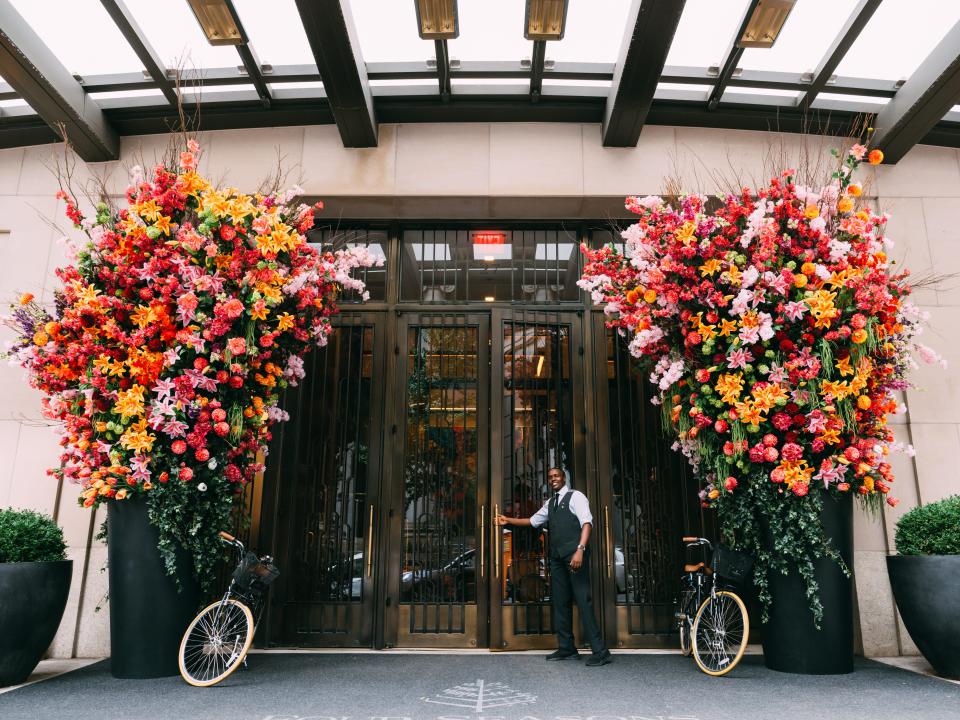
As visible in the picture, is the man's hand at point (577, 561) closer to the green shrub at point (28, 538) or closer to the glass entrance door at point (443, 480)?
the glass entrance door at point (443, 480)

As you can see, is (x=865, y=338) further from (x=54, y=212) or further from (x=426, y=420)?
(x=54, y=212)

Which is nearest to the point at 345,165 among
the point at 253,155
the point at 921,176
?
the point at 253,155

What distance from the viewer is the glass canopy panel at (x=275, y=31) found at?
15.8ft

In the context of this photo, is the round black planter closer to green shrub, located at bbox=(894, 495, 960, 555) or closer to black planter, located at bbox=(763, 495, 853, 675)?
black planter, located at bbox=(763, 495, 853, 675)

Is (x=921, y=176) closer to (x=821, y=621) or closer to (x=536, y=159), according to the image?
(x=536, y=159)

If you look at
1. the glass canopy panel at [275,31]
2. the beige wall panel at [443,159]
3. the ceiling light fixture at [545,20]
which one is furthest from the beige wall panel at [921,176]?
the glass canopy panel at [275,31]

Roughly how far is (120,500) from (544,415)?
130 inches

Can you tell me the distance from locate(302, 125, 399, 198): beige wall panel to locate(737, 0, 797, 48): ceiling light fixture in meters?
3.10

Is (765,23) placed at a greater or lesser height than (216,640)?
greater

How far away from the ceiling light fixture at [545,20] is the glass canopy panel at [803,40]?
5.32 ft

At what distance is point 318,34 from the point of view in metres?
4.70

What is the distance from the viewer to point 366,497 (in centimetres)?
549

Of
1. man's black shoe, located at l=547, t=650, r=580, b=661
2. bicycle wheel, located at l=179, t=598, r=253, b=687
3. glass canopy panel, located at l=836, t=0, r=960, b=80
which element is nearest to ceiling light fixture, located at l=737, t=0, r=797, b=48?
glass canopy panel, located at l=836, t=0, r=960, b=80

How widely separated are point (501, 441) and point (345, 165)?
295cm
